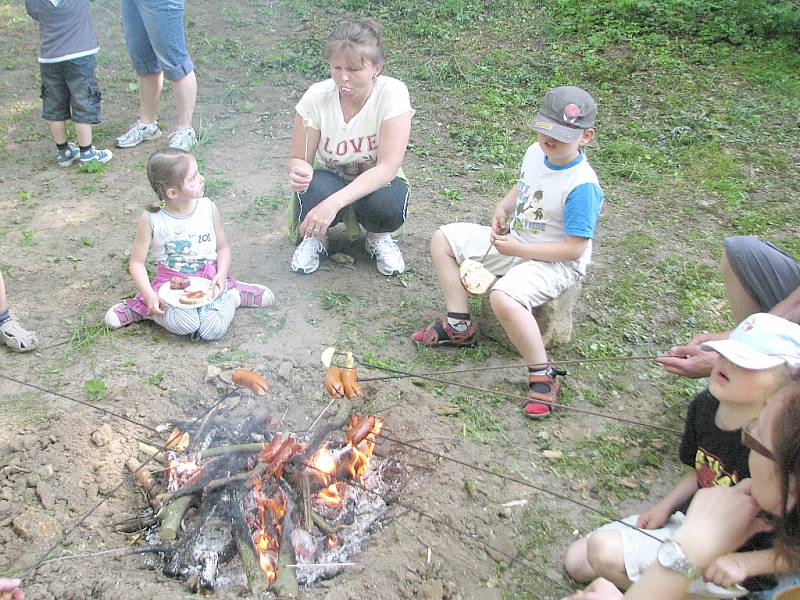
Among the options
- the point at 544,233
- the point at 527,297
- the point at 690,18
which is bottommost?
the point at 527,297

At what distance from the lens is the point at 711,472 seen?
7.92 ft

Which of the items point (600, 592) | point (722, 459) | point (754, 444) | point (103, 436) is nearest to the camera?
point (754, 444)

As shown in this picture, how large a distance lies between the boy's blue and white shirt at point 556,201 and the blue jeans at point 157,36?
3.18m

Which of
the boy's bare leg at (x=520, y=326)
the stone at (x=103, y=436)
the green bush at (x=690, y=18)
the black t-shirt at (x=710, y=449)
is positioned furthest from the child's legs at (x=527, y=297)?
the green bush at (x=690, y=18)

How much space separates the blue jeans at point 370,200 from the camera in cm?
414

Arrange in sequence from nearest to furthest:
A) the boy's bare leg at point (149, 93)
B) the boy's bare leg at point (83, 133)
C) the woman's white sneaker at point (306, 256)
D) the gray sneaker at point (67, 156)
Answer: the woman's white sneaker at point (306, 256) < the boy's bare leg at point (83, 133) < the gray sneaker at point (67, 156) < the boy's bare leg at point (149, 93)

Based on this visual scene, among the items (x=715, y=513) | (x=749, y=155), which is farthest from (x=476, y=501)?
(x=749, y=155)

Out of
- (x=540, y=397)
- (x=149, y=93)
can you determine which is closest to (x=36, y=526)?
(x=540, y=397)

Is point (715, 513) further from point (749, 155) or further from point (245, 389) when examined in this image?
point (749, 155)

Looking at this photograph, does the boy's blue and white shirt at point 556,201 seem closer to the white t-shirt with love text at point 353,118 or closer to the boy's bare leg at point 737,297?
the boy's bare leg at point 737,297

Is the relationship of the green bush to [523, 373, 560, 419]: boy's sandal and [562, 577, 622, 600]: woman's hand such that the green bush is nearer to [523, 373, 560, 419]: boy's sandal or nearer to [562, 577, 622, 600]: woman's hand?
[523, 373, 560, 419]: boy's sandal

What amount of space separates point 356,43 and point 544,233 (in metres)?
1.41

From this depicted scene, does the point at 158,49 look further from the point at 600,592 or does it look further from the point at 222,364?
the point at 600,592

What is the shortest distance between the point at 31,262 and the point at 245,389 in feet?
6.54
